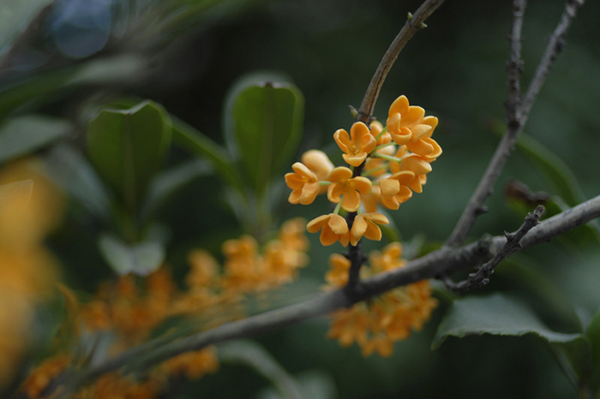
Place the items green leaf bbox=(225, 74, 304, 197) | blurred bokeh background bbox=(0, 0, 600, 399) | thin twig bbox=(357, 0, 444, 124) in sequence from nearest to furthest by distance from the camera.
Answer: thin twig bbox=(357, 0, 444, 124) → green leaf bbox=(225, 74, 304, 197) → blurred bokeh background bbox=(0, 0, 600, 399)

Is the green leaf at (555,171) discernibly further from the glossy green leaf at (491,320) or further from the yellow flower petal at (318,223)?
the yellow flower petal at (318,223)

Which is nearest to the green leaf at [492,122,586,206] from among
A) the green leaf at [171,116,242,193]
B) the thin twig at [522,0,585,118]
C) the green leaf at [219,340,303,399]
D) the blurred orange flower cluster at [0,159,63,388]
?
the thin twig at [522,0,585,118]

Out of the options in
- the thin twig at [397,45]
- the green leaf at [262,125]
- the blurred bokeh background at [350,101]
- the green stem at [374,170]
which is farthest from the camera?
the blurred bokeh background at [350,101]

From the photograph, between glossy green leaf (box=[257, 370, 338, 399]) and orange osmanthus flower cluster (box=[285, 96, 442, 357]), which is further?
glossy green leaf (box=[257, 370, 338, 399])

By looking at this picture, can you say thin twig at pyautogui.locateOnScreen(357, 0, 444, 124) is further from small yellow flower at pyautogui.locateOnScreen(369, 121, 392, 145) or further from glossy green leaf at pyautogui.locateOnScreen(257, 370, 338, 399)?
glossy green leaf at pyautogui.locateOnScreen(257, 370, 338, 399)

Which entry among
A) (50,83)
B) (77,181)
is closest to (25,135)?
(50,83)

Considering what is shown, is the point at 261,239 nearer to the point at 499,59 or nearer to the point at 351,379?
the point at 351,379

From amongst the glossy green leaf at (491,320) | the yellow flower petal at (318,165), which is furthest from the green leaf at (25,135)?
the glossy green leaf at (491,320)
